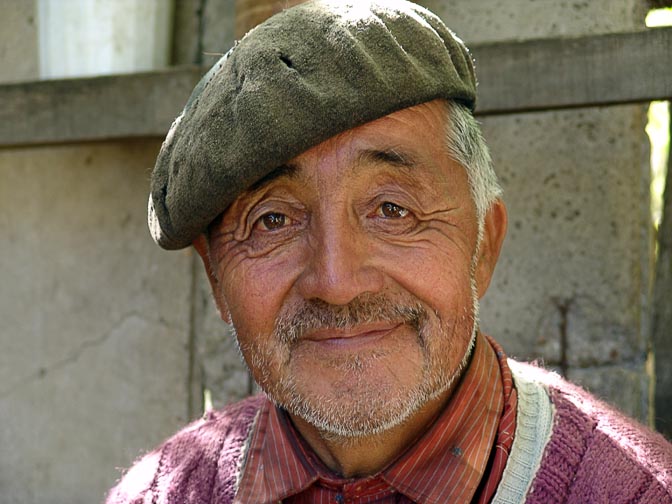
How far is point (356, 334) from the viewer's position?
168 centimetres

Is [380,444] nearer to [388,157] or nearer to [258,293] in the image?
[258,293]

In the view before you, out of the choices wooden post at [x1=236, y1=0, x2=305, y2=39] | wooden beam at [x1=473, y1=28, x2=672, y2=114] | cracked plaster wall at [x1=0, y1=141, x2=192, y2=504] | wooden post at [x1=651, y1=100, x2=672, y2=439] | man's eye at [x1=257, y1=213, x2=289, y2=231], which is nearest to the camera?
man's eye at [x1=257, y1=213, x2=289, y2=231]

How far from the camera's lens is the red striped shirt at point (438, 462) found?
1.72 meters

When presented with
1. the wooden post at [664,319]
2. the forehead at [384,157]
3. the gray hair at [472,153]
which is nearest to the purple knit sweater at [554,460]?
the gray hair at [472,153]

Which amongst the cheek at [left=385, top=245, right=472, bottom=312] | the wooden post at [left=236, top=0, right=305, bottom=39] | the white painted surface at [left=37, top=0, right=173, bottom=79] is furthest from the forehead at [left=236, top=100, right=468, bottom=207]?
the white painted surface at [left=37, top=0, right=173, bottom=79]

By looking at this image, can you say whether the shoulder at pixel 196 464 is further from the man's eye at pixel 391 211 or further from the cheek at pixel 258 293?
the man's eye at pixel 391 211

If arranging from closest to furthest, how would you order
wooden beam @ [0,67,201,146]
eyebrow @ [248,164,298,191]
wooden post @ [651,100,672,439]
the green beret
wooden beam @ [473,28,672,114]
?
the green beret, eyebrow @ [248,164,298,191], wooden beam @ [473,28,672,114], wooden beam @ [0,67,201,146], wooden post @ [651,100,672,439]

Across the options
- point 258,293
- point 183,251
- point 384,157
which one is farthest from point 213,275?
point 183,251

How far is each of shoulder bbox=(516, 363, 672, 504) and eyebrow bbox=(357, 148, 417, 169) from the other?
2.01 feet

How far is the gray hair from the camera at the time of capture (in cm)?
177

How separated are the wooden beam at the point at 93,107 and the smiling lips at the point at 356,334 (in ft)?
3.51

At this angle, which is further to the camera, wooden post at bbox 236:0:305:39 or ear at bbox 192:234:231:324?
wooden post at bbox 236:0:305:39

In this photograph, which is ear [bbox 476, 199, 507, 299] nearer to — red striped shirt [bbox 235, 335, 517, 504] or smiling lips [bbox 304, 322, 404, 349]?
red striped shirt [bbox 235, 335, 517, 504]

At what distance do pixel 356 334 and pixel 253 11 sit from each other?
118cm
